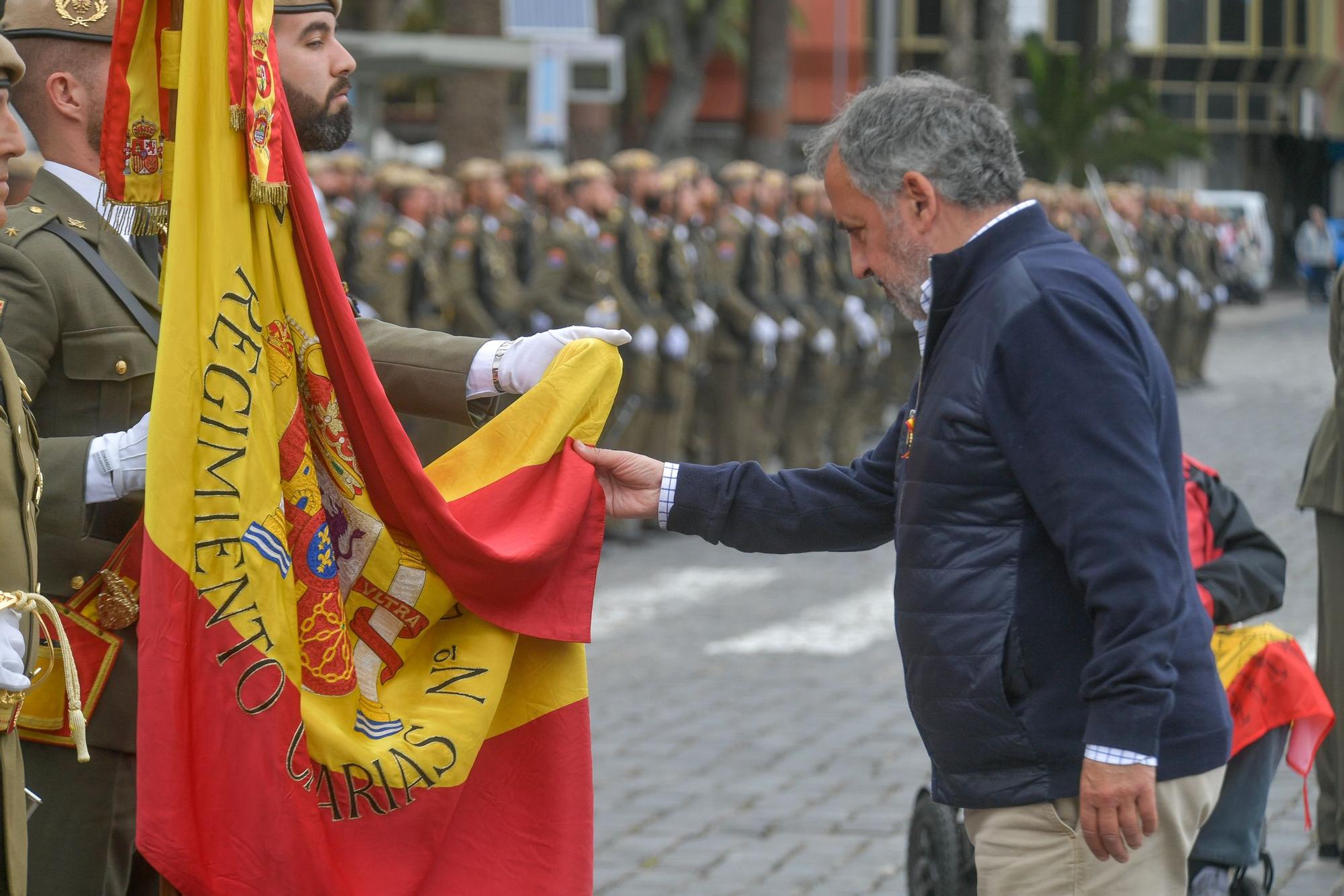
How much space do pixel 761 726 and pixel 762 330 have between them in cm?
641

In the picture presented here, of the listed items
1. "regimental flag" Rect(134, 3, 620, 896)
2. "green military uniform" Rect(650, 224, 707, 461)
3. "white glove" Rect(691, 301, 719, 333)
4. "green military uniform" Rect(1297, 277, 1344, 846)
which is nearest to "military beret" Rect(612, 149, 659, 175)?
"green military uniform" Rect(650, 224, 707, 461)

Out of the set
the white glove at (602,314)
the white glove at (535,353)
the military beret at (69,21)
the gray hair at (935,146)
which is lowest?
the white glove at (602,314)

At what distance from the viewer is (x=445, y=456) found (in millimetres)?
3436

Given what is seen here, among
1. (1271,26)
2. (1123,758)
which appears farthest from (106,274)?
(1271,26)

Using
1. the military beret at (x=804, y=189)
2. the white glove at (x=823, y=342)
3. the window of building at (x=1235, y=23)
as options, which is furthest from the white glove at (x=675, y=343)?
the window of building at (x=1235, y=23)

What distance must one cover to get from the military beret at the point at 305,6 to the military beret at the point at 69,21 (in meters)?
0.27

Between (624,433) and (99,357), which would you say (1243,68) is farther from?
(99,357)

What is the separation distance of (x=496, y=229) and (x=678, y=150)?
24271mm

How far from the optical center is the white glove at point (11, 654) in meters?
2.60

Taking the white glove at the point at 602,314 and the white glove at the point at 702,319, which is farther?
the white glove at the point at 702,319

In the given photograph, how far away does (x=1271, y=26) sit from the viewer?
48281 millimetres

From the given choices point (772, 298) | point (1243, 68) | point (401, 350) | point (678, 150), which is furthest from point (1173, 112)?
point (401, 350)

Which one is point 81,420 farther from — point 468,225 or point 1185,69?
point 1185,69

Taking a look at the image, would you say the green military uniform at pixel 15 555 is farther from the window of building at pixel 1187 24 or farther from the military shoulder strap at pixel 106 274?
the window of building at pixel 1187 24
